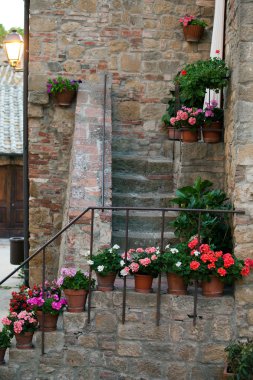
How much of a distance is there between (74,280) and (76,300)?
16 cm

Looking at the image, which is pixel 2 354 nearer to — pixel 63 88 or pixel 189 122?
pixel 189 122

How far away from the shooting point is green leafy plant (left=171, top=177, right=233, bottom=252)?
5.73 m

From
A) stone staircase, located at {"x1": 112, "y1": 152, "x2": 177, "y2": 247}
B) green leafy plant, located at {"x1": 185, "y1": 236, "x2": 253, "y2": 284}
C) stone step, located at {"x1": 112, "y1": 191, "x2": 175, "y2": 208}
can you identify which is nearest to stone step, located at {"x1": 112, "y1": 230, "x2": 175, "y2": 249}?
stone staircase, located at {"x1": 112, "y1": 152, "x2": 177, "y2": 247}

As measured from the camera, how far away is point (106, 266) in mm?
5398

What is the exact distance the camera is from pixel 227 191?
6.12 meters

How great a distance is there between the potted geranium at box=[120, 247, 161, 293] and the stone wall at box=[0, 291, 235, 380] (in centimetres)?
10

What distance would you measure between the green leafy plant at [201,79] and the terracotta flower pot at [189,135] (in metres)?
0.37

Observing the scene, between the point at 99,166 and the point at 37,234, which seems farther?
the point at 37,234

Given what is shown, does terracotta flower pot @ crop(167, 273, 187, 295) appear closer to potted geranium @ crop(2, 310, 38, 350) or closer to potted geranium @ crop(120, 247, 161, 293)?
potted geranium @ crop(120, 247, 161, 293)

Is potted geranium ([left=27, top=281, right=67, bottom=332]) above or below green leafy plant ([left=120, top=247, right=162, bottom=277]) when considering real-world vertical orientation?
below

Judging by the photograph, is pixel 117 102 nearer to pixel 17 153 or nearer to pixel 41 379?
pixel 41 379

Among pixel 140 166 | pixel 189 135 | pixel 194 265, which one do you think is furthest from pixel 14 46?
pixel 194 265

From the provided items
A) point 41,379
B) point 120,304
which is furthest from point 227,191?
point 41,379

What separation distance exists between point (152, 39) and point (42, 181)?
7.44 feet
